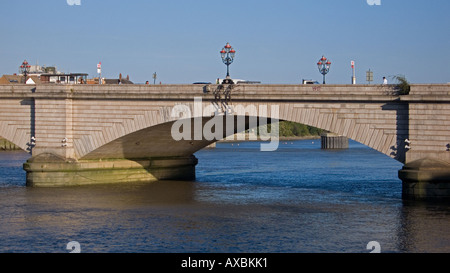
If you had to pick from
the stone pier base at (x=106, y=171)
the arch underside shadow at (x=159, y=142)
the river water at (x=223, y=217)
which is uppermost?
the arch underside shadow at (x=159, y=142)

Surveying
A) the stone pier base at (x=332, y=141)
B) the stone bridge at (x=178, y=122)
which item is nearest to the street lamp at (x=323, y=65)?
the stone bridge at (x=178, y=122)

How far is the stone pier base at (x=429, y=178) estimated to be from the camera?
1280 inches

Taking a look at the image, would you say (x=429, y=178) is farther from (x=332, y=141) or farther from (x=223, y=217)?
(x=332, y=141)

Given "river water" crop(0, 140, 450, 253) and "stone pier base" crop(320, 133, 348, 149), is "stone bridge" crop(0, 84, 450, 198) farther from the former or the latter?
"stone pier base" crop(320, 133, 348, 149)

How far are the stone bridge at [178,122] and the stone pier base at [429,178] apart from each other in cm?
4

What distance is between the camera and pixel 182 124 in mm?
42219

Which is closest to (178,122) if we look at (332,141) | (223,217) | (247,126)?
(247,126)

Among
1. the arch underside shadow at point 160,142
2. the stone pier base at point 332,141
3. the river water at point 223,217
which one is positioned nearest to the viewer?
the river water at point 223,217

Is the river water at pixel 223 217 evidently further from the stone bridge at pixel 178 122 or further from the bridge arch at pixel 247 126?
the bridge arch at pixel 247 126

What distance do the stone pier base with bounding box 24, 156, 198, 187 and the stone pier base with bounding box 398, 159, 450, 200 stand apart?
695 inches

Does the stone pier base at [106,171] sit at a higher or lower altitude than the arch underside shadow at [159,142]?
lower

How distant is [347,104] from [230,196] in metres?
7.99

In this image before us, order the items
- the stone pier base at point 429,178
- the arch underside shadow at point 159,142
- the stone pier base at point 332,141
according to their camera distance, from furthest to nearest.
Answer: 1. the stone pier base at point 332,141
2. the arch underside shadow at point 159,142
3. the stone pier base at point 429,178
